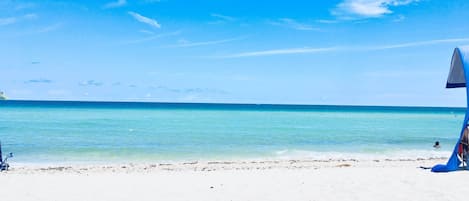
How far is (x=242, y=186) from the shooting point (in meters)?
8.41

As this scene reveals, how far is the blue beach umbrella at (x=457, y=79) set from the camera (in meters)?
9.48

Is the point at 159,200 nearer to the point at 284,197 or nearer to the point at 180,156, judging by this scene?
the point at 284,197

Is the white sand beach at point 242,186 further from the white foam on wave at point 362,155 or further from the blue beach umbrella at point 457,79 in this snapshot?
the white foam on wave at point 362,155

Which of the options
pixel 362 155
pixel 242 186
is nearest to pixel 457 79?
pixel 242 186

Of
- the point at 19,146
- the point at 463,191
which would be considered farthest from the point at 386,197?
the point at 19,146

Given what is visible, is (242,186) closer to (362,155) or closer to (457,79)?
(457,79)

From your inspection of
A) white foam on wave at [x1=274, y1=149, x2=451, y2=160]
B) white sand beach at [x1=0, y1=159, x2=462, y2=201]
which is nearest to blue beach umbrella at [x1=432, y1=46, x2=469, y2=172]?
white sand beach at [x1=0, y1=159, x2=462, y2=201]

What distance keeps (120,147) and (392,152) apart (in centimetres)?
1116

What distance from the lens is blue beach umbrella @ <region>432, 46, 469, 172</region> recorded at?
9.48 meters

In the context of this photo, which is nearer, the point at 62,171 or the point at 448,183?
the point at 448,183

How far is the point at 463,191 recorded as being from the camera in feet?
24.2

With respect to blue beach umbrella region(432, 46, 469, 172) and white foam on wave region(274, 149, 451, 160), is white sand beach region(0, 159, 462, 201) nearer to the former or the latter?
blue beach umbrella region(432, 46, 469, 172)

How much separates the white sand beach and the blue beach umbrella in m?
0.41

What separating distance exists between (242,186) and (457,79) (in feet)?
19.6
